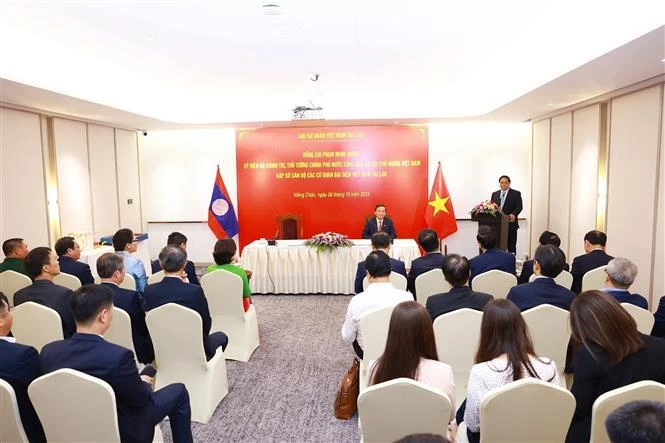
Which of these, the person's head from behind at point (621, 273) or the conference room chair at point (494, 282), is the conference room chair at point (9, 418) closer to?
the conference room chair at point (494, 282)

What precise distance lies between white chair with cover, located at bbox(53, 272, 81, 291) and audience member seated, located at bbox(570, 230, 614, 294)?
4709 mm

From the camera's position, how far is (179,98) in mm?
8352

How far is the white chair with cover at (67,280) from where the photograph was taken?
13.8ft

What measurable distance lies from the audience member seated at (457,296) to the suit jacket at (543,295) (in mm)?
293

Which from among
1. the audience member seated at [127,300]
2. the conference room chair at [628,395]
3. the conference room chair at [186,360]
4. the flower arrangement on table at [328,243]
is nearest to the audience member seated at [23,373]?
the conference room chair at [186,360]

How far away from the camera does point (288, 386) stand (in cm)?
398

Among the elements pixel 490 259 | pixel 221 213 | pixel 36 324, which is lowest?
pixel 36 324

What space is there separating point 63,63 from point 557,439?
639 cm

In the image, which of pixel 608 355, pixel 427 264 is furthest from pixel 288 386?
pixel 608 355

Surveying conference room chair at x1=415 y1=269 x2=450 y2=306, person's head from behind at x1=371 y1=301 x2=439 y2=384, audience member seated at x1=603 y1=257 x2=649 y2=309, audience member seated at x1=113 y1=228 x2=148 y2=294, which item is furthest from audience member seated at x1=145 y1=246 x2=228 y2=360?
audience member seated at x1=603 y1=257 x2=649 y2=309

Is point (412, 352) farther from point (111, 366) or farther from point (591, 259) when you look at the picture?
point (591, 259)

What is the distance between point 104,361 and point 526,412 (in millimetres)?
1837

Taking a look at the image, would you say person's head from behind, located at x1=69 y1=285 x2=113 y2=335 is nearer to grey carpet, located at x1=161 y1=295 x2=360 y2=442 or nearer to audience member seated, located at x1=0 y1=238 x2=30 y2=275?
grey carpet, located at x1=161 y1=295 x2=360 y2=442

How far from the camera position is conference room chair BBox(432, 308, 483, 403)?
2812mm
